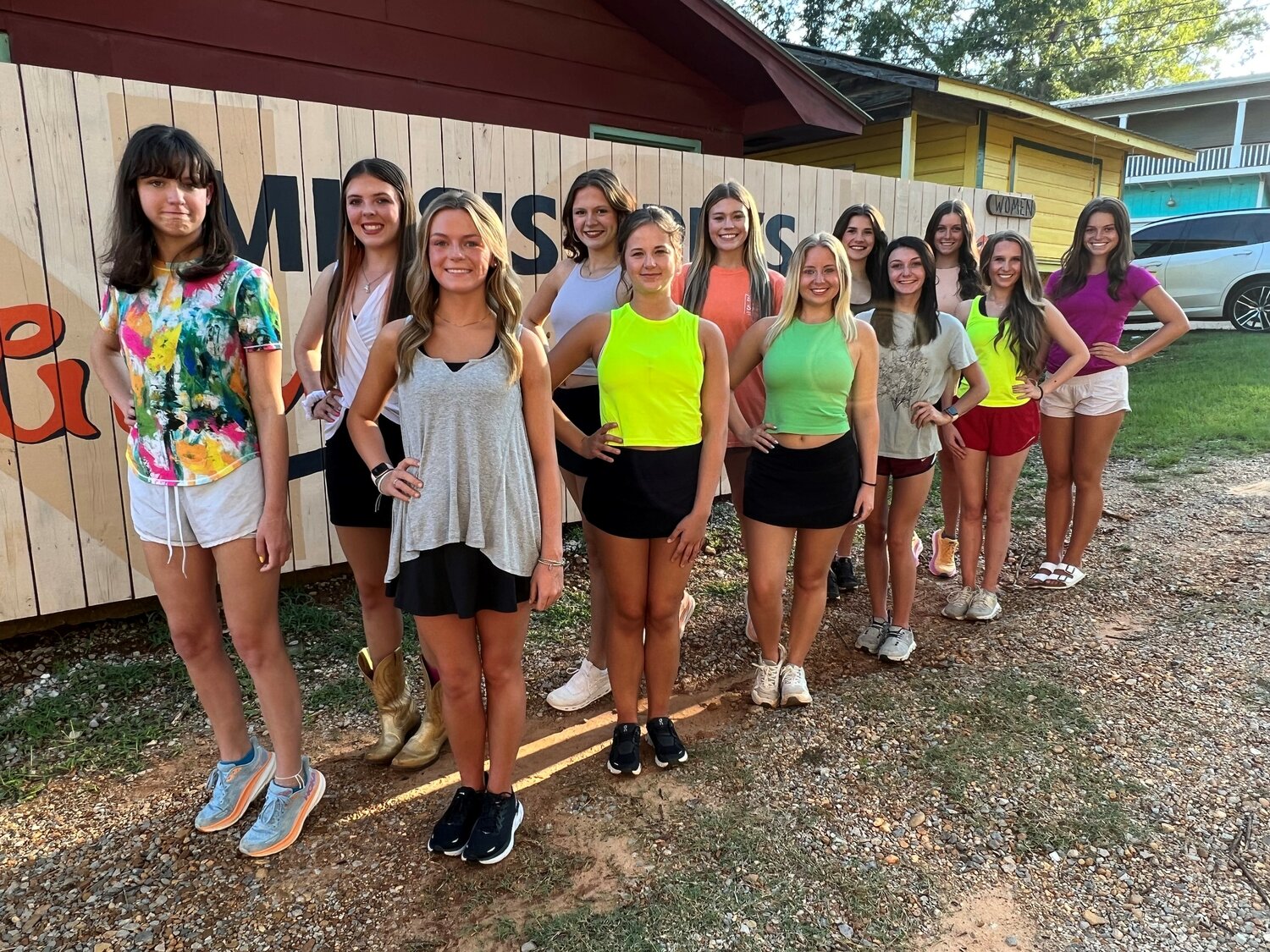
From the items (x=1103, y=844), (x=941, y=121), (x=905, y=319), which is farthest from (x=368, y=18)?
(x=941, y=121)

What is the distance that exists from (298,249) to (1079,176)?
512 inches


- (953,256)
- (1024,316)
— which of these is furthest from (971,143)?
(1024,316)

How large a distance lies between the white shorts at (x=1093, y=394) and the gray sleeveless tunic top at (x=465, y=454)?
319 cm

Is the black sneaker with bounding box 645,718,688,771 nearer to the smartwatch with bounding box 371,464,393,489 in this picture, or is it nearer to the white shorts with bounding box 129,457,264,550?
the smartwatch with bounding box 371,464,393,489

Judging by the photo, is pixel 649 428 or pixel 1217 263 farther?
pixel 1217 263

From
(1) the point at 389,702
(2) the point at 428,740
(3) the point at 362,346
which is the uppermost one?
(3) the point at 362,346

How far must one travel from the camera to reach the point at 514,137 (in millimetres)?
4258

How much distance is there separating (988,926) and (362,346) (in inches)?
91.4

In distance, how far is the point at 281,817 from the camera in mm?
2371

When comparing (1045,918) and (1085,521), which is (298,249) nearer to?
(1045,918)

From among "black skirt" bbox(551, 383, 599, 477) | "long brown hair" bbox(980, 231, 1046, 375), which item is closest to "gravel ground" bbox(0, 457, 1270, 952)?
"black skirt" bbox(551, 383, 599, 477)

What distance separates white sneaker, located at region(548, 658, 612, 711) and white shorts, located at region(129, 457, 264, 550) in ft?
4.73

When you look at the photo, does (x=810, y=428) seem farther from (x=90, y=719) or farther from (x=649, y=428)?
(x=90, y=719)

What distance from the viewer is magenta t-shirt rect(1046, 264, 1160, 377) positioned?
161 inches
